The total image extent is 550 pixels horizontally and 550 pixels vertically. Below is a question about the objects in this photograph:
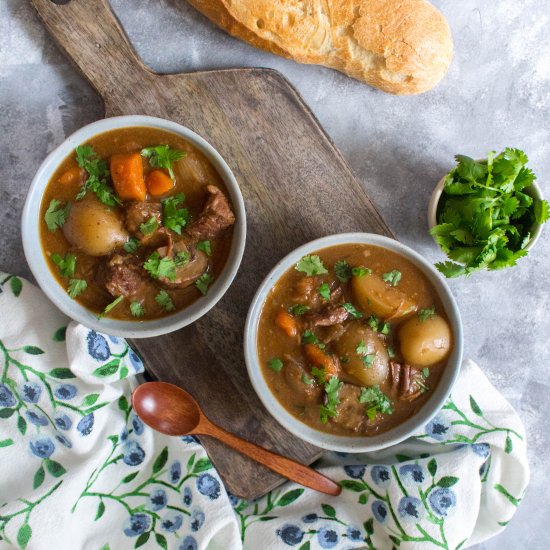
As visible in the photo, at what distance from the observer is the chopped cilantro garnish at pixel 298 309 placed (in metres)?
3.26

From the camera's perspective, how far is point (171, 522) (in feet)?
11.6

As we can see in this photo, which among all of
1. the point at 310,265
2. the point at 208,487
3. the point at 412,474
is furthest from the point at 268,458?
the point at 310,265

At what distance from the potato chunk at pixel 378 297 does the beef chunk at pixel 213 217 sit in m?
0.73

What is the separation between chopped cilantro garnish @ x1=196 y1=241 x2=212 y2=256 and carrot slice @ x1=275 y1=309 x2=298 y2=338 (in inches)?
19.4

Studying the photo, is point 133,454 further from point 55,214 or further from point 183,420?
point 55,214

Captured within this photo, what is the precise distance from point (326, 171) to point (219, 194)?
0.75 m

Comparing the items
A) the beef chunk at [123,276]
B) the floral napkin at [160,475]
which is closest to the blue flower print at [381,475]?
the floral napkin at [160,475]

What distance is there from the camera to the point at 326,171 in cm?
362

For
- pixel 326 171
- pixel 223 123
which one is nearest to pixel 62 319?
pixel 223 123

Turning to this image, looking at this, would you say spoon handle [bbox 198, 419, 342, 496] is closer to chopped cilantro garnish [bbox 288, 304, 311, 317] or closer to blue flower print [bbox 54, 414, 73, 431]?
blue flower print [bbox 54, 414, 73, 431]

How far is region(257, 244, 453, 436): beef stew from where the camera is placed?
3.22 metres

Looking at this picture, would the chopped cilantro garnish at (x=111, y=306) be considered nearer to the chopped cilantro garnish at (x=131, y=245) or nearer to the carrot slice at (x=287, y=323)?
the chopped cilantro garnish at (x=131, y=245)

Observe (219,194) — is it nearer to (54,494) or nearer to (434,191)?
(434,191)

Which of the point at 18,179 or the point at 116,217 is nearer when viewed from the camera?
the point at 116,217
